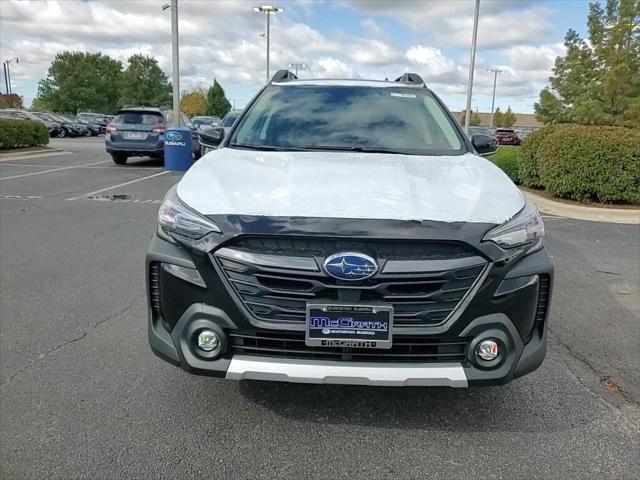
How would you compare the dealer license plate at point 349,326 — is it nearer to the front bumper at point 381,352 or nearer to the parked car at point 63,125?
the front bumper at point 381,352

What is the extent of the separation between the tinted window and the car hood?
13.4 meters

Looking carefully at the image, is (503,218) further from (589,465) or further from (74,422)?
(74,422)

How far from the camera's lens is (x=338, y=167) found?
307 centimetres

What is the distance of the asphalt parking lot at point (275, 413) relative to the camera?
2523 millimetres

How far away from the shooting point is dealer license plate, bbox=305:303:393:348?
7.82ft

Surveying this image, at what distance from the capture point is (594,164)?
9852 millimetres

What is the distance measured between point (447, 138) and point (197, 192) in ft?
6.32

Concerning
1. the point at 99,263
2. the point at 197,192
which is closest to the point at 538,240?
the point at 197,192

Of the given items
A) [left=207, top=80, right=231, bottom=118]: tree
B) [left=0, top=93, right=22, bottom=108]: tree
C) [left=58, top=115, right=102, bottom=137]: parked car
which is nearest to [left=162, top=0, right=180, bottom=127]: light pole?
[left=58, top=115, right=102, bottom=137]: parked car

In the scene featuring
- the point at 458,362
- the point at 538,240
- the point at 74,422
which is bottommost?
the point at 74,422

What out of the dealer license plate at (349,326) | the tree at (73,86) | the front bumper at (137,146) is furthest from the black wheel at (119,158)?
the tree at (73,86)

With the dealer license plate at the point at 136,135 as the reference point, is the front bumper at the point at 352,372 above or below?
below

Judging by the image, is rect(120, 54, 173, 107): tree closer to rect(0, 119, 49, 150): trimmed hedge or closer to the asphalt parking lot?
rect(0, 119, 49, 150): trimmed hedge

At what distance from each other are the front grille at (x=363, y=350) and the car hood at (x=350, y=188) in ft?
1.80
